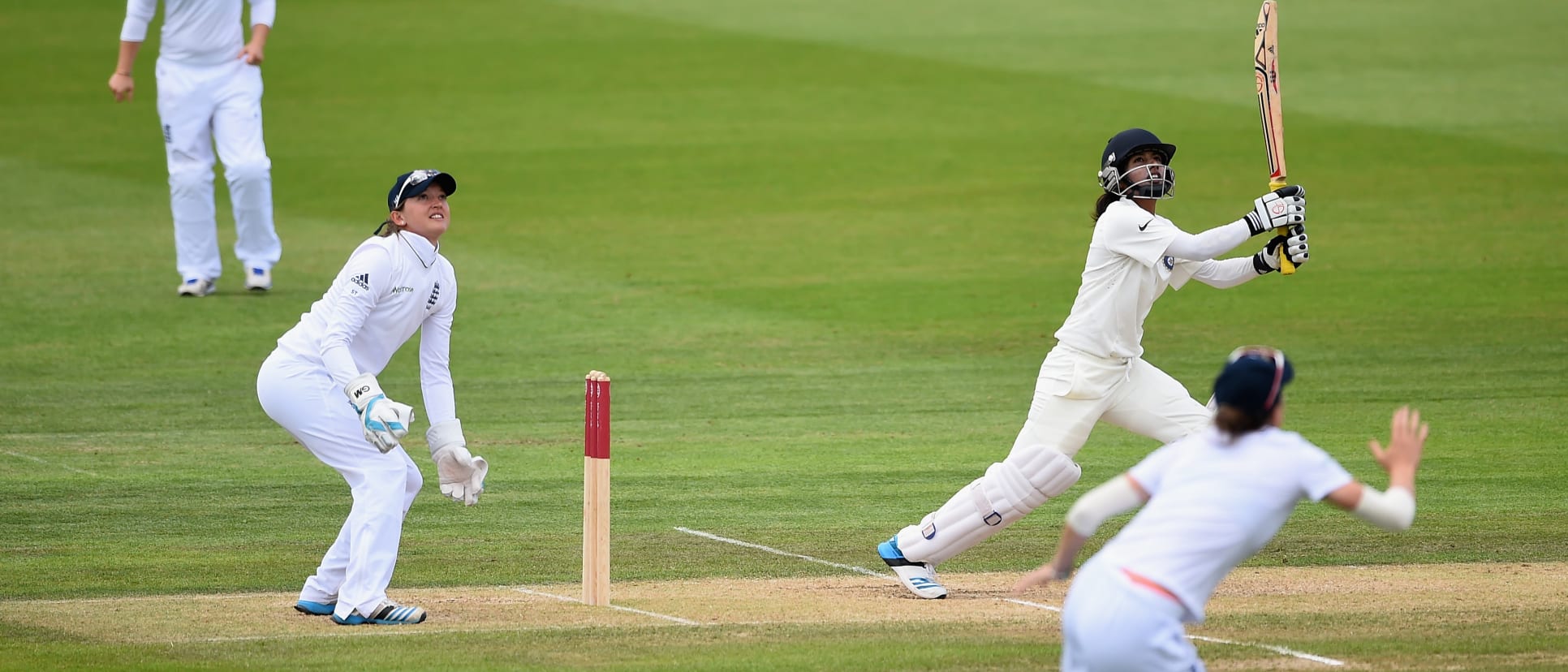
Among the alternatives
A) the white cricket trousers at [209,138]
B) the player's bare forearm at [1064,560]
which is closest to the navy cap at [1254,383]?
the player's bare forearm at [1064,560]

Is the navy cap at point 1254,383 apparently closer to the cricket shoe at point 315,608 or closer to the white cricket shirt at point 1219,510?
the white cricket shirt at point 1219,510

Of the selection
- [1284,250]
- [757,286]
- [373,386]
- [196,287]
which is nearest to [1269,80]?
[1284,250]

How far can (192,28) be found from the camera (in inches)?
699

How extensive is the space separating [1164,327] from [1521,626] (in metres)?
10.2

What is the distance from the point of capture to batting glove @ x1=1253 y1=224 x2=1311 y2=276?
9422 millimetres

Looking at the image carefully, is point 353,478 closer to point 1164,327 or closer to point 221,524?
point 221,524

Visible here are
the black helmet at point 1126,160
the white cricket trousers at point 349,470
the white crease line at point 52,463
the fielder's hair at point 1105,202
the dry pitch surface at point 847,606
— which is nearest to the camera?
the dry pitch surface at point 847,606

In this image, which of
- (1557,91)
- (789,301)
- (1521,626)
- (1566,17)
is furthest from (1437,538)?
(1566,17)

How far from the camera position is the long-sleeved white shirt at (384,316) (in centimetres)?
880

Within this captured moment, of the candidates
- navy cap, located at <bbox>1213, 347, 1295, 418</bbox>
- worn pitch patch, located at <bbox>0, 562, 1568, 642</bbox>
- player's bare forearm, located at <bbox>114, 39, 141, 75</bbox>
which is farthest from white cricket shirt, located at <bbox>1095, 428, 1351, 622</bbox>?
player's bare forearm, located at <bbox>114, 39, 141, 75</bbox>

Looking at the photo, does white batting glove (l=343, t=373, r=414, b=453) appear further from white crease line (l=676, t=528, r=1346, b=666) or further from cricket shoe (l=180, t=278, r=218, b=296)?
cricket shoe (l=180, t=278, r=218, b=296)

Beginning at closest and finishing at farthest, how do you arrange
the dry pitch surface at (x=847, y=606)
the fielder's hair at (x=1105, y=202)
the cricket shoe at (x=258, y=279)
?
the dry pitch surface at (x=847, y=606), the fielder's hair at (x=1105, y=202), the cricket shoe at (x=258, y=279)

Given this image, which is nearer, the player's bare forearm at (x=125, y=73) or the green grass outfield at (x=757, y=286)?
the green grass outfield at (x=757, y=286)

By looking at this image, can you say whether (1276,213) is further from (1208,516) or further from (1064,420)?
(1208,516)
